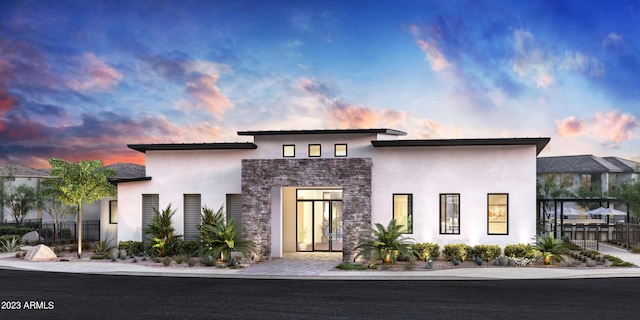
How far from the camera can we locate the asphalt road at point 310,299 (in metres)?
12.2

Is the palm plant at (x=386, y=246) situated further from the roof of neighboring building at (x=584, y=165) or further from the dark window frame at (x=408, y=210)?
the roof of neighboring building at (x=584, y=165)

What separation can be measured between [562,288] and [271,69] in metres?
18.6

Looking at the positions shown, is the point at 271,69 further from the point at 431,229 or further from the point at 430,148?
the point at 431,229

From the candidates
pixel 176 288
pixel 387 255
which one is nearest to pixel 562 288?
pixel 387 255

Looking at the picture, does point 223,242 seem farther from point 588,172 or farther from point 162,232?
point 588,172

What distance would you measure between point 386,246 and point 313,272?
3.19 m

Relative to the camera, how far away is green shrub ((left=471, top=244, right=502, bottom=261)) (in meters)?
22.1

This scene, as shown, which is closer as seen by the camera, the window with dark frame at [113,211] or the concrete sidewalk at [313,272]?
the concrete sidewalk at [313,272]

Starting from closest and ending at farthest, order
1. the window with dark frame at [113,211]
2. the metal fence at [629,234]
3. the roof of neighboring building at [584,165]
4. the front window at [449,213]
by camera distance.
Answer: the front window at [449,213], the window with dark frame at [113,211], the metal fence at [629,234], the roof of neighboring building at [584,165]

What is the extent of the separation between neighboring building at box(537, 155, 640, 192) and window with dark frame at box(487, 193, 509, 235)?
44.5 metres

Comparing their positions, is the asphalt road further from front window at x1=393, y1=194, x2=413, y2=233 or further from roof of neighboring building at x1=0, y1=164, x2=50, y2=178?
roof of neighboring building at x1=0, y1=164, x2=50, y2=178

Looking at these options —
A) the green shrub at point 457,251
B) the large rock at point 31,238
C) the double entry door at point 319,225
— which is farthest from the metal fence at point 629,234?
the large rock at point 31,238

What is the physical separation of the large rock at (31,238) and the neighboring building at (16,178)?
17851mm

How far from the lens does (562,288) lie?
15891mm
